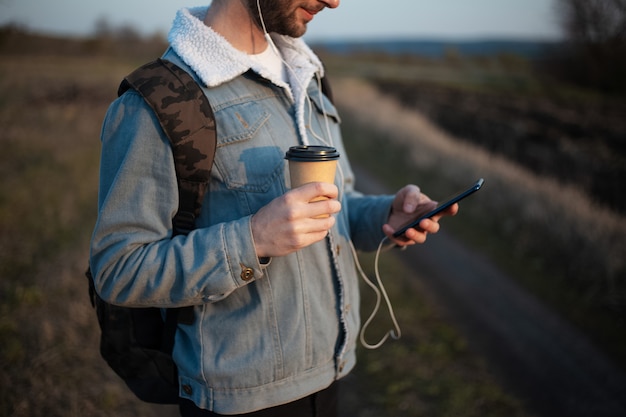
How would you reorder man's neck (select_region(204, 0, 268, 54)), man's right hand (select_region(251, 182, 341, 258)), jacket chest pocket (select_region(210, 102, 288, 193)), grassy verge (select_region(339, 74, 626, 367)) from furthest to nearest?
grassy verge (select_region(339, 74, 626, 367))
man's neck (select_region(204, 0, 268, 54))
jacket chest pocket (select_region(210, 102, 288, 193))
man's right hand (select_region(251, 182, 341, 258))

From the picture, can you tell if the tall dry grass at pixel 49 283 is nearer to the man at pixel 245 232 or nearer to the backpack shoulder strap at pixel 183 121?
the man at pixel 245 232

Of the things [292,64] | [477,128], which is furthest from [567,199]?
[477,128]

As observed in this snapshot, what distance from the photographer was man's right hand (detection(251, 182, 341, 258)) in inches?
43.2

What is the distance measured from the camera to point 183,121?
1166 millimetres

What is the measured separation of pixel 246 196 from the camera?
1.30 m

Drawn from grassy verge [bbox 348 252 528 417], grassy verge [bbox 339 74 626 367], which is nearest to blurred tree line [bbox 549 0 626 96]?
grassy verge [bbox 339 74 626 367]

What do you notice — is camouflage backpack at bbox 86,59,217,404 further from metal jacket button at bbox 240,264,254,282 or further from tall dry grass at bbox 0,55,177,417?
tall dry grass at bbox 0,55,177,417

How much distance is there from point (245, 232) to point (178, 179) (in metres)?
0.24

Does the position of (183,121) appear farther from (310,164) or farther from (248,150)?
(310,164)

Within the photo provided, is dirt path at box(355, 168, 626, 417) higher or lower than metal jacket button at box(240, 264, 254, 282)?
lower

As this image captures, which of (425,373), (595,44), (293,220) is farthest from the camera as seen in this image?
(595,44)

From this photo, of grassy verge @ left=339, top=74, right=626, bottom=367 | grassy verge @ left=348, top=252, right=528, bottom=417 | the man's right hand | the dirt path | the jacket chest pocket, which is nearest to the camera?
the man's right hand

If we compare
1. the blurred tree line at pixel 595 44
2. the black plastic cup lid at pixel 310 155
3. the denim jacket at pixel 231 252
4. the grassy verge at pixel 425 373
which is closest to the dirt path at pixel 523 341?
the grassy verge at pixel 425 373

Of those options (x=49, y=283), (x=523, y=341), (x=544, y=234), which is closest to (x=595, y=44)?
(x=544, y=234)
